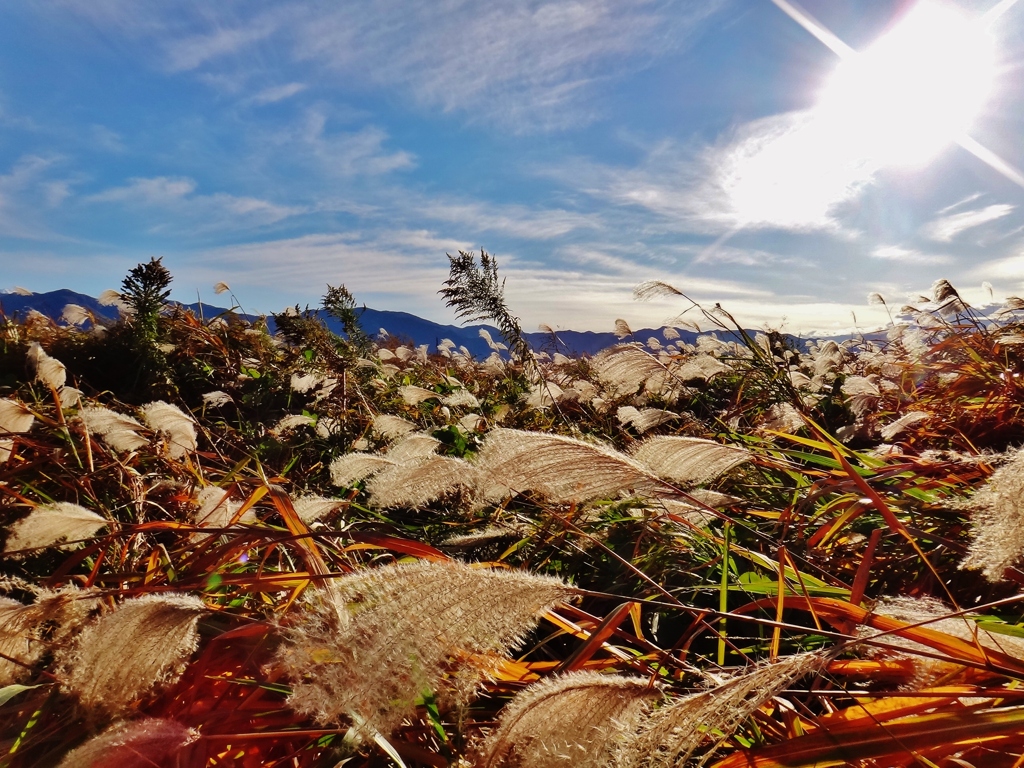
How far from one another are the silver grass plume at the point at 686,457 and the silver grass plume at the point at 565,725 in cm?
65

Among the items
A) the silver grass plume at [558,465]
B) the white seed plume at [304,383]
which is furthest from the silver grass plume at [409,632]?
the white seed plume at [304,383]

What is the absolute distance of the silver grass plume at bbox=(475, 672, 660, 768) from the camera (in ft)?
2.69

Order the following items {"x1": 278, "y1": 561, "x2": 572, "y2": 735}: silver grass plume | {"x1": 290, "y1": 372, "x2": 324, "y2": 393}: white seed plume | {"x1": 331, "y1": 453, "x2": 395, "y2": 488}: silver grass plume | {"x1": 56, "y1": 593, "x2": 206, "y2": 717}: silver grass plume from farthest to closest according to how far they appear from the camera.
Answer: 1. {"x1": 290, "y1": 372, "x2": 324, "y2": 393}: white seed plume
2. {"x1": 331, "y1": 453, "x2": 395, "y2": 488}: silver grass plume
3. {"x1": 56, "y1": 593, "x2": 206, "y2": 717}: silver grass plume
4. {"x1": 278, "y1": 561, "x2": 572, "y2": 735}: silver grass plume

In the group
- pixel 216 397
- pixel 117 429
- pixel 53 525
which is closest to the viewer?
pixel 53 525

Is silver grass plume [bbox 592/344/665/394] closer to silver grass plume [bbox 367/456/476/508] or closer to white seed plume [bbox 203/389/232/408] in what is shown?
silver grass plume [bbox 367/456/476/508]

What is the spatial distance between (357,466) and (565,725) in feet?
4.61

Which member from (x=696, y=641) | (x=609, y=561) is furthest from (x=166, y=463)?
(x=696, y=641)

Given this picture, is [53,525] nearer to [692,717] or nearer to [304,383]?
[692,717]

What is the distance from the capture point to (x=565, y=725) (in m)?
0.83

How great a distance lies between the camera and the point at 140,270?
14.7ft

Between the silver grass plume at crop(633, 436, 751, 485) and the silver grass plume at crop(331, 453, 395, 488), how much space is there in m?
0.93

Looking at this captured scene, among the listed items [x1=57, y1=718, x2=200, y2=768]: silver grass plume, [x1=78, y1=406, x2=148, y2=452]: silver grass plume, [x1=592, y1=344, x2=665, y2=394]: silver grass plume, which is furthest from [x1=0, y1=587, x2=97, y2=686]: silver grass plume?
[x1=592, y1=344, x2=665, y2=394]: silver grass plume

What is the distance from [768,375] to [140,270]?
15.0 feet

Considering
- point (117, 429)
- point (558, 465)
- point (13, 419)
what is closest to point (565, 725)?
point (558, 465)
